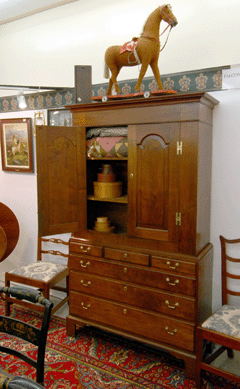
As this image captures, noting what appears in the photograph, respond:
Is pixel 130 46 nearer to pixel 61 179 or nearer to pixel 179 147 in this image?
pixel 179 147

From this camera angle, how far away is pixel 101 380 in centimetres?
260

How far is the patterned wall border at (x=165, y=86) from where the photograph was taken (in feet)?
9.21

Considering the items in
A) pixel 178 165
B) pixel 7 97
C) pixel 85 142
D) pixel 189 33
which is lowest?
pixel 178 165

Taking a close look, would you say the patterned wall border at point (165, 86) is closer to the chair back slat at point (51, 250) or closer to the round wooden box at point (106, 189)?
the round wooden box at point (106, 189)

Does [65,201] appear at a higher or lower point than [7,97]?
lower

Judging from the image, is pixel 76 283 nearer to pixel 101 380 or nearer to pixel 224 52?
pixel 101 380

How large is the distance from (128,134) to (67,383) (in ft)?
6.68

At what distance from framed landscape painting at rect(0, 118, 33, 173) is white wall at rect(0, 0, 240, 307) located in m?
0.11

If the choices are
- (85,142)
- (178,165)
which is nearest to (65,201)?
(85,142)

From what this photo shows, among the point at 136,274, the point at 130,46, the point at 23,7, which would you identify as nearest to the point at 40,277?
the point at 136,274

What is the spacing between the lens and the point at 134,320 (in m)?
2.76

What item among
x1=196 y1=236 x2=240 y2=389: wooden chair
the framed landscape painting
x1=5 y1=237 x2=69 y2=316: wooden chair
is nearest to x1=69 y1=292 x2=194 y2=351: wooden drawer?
x1=196 y1=236 x2=240 y2=389: wooden chair

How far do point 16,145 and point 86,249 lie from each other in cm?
191

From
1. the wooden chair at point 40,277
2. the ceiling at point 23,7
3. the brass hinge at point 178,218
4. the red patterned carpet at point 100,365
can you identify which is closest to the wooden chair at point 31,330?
the red patterned carpet at point 100,365
